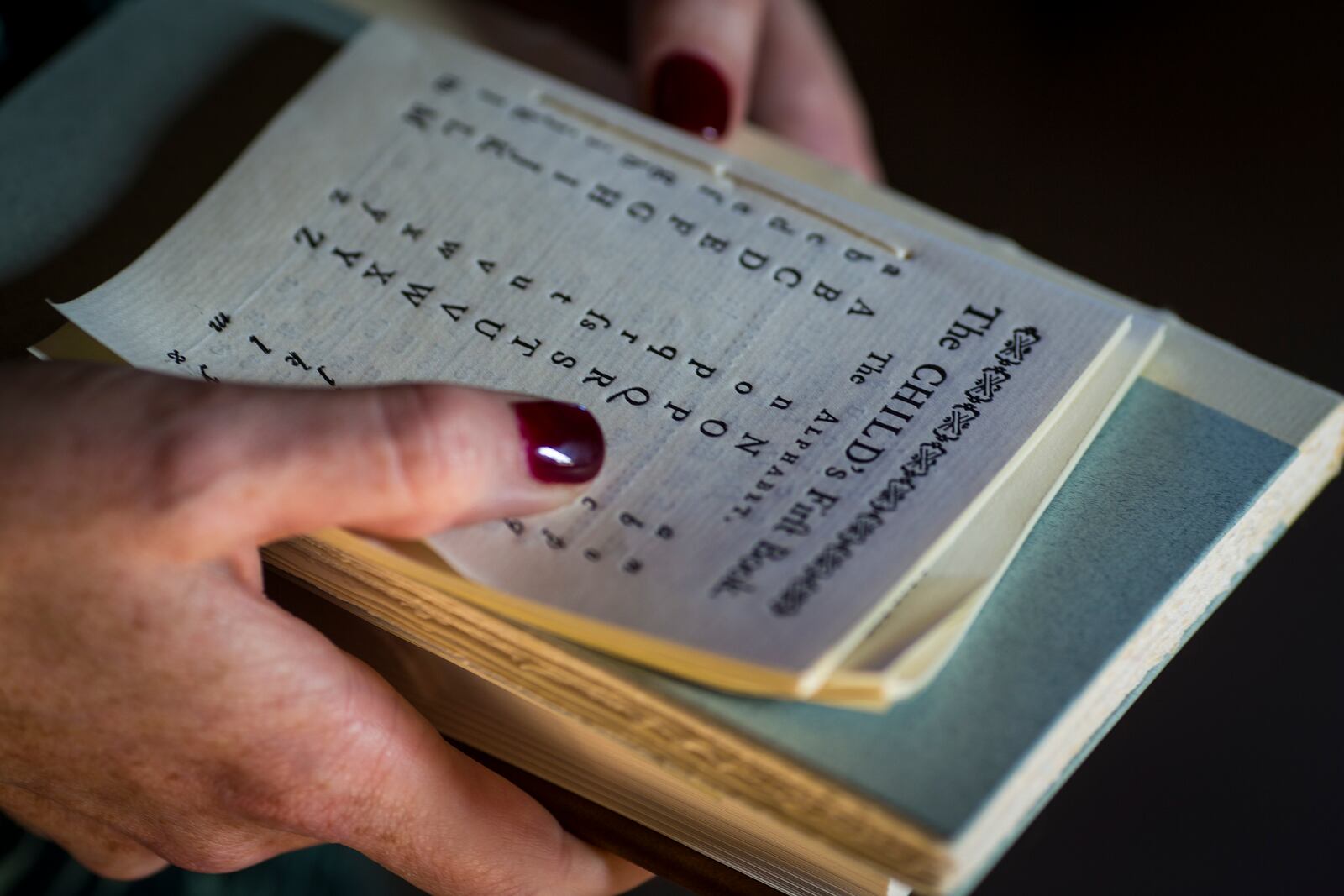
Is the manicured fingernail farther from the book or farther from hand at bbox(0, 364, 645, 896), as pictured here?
hand at bbox(0, 364, 645, 896)

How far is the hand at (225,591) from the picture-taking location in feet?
1.10

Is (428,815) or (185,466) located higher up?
(185,466)

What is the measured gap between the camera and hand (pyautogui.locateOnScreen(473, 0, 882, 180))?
57 cm

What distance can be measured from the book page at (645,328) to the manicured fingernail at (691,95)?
6 centimetres

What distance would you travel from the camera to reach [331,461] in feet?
1.10

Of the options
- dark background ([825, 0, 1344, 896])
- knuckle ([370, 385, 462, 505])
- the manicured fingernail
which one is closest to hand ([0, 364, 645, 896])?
knuckle ([370, 385, 462, 505])

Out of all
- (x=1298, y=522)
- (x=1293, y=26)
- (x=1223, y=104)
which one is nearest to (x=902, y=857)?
(x=1298, y=522)

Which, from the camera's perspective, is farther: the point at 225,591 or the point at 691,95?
the point at 691,95

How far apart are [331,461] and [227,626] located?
68mm

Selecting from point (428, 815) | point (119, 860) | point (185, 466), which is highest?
point (185, 466)

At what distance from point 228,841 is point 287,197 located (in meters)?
0.24

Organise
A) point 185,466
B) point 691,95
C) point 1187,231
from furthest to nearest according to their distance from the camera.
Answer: point 1187,231, point 691,95, point 185,466

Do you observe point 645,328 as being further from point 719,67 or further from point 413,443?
point 719,67

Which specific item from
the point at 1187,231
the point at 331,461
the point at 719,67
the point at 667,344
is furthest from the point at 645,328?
the point at 1187,231
